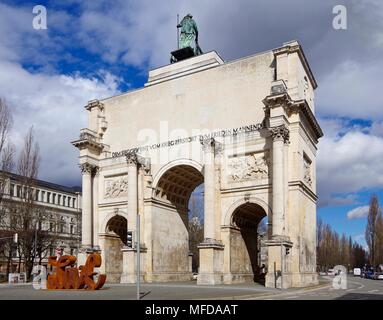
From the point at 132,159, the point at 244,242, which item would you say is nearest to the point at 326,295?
the point at 244,242

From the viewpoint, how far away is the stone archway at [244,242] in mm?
34594

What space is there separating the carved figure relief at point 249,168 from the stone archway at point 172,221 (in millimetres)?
3588

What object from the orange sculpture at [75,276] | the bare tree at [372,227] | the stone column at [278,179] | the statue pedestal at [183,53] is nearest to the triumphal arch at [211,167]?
the stone column at [278,179]

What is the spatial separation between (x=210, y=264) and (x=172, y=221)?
33.2ft

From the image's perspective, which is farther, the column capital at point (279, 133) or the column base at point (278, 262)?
the column capital at point (279, 133)

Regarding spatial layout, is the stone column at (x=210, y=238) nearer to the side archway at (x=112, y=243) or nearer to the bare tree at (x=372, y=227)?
the side archway at (x=112, y=243)

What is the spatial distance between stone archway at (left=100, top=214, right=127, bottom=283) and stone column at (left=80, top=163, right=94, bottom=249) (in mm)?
1586

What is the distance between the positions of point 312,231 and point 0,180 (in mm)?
27581

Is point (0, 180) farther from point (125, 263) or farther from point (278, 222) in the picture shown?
point (278, 222)

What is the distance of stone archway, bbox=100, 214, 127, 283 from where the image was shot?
4100cm

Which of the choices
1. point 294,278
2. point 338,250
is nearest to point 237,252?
point 294,278

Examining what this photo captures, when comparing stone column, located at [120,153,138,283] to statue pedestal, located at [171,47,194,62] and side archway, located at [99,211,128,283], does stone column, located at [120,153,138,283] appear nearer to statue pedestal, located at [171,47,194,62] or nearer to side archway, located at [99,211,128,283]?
side archway, located at [99,211,128,283]

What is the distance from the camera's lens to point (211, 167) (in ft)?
112

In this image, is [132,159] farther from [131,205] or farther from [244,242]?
[244,242]
